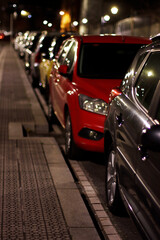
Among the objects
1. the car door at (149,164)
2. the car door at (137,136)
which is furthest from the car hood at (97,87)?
the car door at (149,164)

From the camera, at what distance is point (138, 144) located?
415 cm

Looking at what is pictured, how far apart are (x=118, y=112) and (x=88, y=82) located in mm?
2771

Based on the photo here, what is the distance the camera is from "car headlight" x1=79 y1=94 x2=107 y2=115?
24.2 feet

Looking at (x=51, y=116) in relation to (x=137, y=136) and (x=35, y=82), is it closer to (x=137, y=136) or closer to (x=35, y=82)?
(x=137, y=136)

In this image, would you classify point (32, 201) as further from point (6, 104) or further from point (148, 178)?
point (6, 104)

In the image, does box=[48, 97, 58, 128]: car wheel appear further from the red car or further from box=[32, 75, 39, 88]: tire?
box=[32, 75, 39, 88]: tire

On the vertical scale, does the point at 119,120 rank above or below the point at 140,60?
below

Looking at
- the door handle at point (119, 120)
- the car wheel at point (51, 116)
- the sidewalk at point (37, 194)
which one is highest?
the door handle at point (119, 120)

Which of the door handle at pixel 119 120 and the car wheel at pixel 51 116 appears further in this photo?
the car wheel at pixel 51 116

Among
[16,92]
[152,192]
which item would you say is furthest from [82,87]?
[16,92]

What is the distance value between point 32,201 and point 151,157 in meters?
2.39

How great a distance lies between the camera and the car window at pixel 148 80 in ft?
14.3

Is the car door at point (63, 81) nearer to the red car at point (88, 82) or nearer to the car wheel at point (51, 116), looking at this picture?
the red car at point (88, 82)

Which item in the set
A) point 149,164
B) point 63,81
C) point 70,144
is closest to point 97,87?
point 70,144
